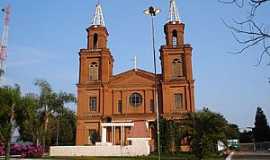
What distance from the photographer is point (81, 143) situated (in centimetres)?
4662

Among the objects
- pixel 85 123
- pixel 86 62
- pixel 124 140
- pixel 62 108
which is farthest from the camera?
pixel 62 108

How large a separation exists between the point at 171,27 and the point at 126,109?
44.5 ft

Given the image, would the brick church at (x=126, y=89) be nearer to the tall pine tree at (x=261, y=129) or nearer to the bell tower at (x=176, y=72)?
the bell tower at (x=176, y=72)

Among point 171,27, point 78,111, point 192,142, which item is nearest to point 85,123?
point 78,111

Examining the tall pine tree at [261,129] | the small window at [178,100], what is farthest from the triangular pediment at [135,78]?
the tall pine tree at [261,129]

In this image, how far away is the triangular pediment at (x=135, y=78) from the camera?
163 ft

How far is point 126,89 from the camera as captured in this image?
49.6 m

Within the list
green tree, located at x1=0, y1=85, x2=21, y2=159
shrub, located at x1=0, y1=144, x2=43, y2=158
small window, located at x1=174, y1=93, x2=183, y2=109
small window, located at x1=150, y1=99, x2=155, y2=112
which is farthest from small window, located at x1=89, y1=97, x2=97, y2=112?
green tree, located at x1=0, y1=85, x2=21, y2=159

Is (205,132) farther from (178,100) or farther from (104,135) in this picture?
(178,100)

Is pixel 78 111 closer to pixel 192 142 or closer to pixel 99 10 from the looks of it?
pixel 99 10

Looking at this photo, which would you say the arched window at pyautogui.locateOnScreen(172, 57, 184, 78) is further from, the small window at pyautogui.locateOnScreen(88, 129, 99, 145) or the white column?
the small window at pyautogui.locateOnScreen(88, 129, 99, 145)

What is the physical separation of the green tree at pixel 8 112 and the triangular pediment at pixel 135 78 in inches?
1169

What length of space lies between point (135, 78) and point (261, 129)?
47200 millimetres

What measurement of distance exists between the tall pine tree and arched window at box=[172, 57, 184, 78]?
43.5m
